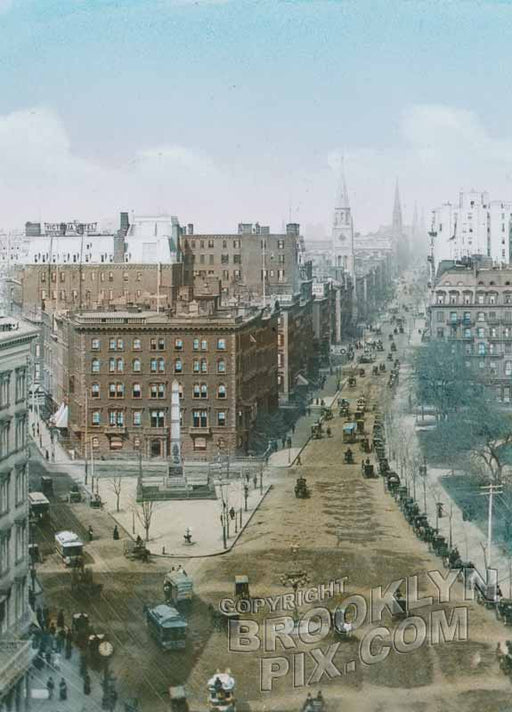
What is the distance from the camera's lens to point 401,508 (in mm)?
55344

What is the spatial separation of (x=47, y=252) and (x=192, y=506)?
178 feet

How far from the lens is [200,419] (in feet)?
230

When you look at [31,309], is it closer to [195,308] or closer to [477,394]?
[195,308]

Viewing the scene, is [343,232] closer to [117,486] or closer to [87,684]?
[117,486]

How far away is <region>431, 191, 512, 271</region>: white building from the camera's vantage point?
487ft

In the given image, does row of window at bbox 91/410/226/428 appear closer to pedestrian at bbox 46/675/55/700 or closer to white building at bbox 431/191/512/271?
pedestrian at bbox 46/675/55/700

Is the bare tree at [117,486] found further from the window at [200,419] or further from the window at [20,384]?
the window at [20,384]

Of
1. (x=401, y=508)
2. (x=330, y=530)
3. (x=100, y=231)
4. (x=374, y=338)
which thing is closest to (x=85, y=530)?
(x=330, y=530)

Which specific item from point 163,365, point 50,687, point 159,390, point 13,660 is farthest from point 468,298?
point 13,660

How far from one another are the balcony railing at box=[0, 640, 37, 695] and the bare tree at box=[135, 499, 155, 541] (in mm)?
16094

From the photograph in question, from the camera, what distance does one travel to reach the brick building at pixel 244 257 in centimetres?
12494

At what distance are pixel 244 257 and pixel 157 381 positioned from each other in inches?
2308

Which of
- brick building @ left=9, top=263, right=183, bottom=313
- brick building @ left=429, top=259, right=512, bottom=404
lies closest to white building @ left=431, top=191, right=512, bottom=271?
brick building @ left=9, top=263, right=183, bottom=313

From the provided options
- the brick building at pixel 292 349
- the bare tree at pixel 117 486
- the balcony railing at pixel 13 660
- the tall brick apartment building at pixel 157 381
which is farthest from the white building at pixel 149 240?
the balcony railing at pixel 13 660
